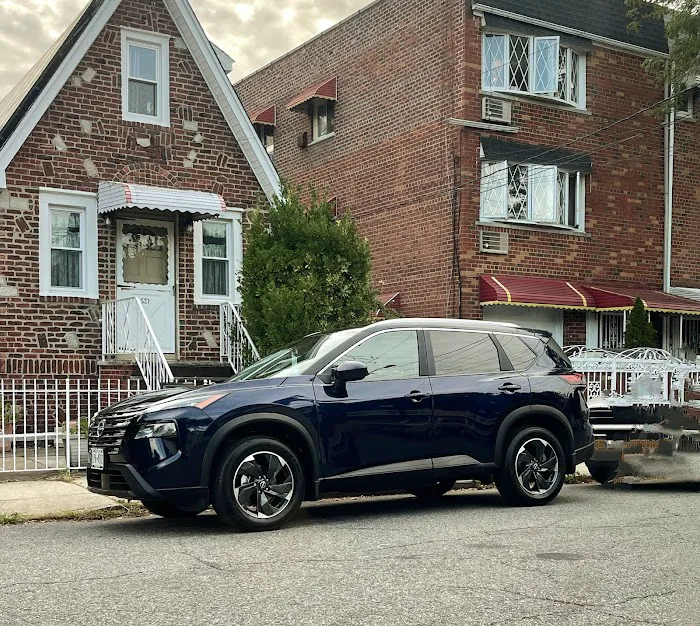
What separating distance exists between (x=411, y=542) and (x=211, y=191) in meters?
11.5

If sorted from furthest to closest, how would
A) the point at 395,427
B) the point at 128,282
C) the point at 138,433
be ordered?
the point at 128,282, the point at 395,427, the point at 138,433

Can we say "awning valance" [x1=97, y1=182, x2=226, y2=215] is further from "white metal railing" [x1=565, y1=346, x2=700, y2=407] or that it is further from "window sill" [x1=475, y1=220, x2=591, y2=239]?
"window sill" [x1=475, y1=220, x2=591, y2=239]

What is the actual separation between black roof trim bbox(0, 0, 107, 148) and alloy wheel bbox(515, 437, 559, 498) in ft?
32.6

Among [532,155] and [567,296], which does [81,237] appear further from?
[567,296]

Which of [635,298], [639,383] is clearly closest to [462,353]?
[639,383]

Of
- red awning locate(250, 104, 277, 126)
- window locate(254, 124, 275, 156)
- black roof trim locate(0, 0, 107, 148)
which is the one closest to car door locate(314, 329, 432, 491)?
black roof trim locate(0, 0, 107, 148)

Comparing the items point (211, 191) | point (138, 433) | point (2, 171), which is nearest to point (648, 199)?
point (211, 191)

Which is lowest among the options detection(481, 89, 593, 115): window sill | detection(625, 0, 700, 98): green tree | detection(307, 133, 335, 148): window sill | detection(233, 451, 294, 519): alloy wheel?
detection(233, 451, 294, 519): alloy wheel

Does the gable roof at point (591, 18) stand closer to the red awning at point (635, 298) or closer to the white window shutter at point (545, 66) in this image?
the white window shutter at point (545, 66)

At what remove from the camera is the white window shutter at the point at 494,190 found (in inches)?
878

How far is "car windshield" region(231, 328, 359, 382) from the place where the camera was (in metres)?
9.41

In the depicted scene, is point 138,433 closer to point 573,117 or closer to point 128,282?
point 128,282

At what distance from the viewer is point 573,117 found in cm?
2364

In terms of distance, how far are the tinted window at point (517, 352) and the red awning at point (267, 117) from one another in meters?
18.7
